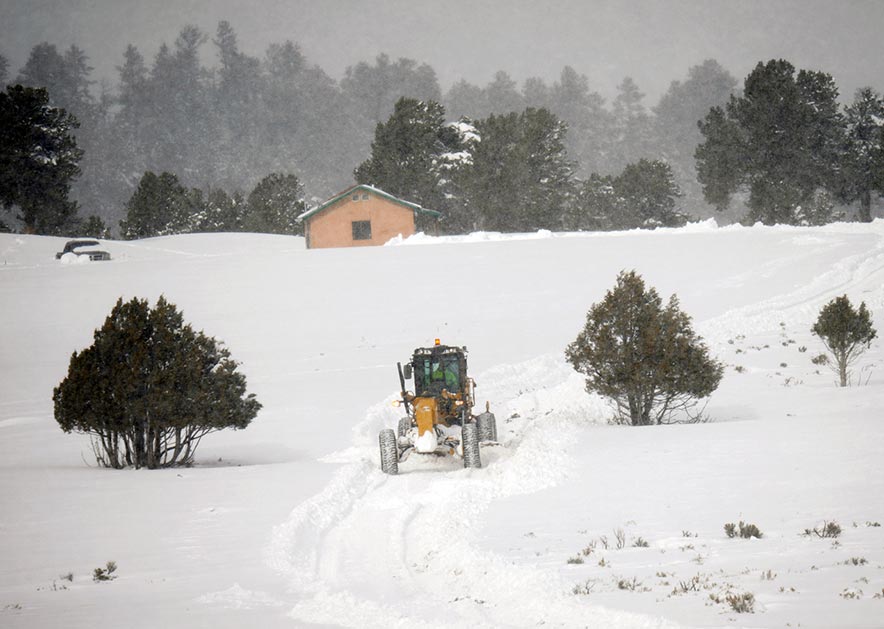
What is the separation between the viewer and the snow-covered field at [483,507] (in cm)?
836

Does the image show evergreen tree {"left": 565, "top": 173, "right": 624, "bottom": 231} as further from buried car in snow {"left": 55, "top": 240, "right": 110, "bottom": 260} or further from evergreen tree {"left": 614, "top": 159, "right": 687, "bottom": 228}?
buried car in snow {"left": 55, "top": 240, "right": 110, "bottom": 260}

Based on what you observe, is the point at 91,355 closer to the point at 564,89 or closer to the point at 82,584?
the point at 82,584

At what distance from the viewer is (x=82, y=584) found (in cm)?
952

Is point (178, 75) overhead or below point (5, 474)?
overhead

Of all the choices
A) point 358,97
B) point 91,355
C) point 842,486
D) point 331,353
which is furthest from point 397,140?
point 358,97

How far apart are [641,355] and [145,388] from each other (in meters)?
9.53

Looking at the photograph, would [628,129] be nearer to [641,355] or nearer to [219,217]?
[219,217]

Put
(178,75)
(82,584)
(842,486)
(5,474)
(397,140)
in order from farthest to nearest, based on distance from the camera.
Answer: (178,75), (397,140), (5,474), (842,486), (82,584)

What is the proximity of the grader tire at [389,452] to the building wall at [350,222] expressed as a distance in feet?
167

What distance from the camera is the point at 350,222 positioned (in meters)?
66.9

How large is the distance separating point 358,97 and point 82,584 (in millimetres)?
175283

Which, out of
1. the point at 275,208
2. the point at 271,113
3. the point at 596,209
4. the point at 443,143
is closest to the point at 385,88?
the point at 271,113

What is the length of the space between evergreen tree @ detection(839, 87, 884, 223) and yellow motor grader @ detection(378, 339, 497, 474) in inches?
2478

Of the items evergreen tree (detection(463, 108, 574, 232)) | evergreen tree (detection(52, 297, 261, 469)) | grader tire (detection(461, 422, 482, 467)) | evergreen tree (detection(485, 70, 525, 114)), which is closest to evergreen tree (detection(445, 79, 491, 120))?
evergreen tree (detection(485, 70, 525, 114))
